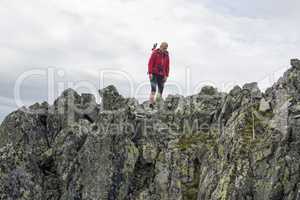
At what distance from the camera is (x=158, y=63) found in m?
35.8

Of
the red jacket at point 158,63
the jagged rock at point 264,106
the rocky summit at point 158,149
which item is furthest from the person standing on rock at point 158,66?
the jagged rock at point 264,106

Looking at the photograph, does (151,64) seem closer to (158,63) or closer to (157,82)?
(158,63)

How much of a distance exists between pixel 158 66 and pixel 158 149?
8864 millimetres

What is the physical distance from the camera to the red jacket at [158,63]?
35.8 metres

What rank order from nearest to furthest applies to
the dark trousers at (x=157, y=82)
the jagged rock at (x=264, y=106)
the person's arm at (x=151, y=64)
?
1. the jagged rock at (x=264, y=106)
2. the person's arm at (x=151, y=64)
3. the dark trousers at (x=157, y=82)

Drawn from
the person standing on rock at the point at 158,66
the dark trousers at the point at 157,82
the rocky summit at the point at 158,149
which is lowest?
the rocky summit at the point at 158,149

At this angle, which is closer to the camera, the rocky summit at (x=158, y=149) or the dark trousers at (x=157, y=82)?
the rocky summit at (x=158, y=149)

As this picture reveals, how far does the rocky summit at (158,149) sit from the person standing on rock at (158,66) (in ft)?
8.23

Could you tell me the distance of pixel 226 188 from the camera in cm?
2420

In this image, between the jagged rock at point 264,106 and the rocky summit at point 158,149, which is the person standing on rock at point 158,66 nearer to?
the rocky summit at point 158,149

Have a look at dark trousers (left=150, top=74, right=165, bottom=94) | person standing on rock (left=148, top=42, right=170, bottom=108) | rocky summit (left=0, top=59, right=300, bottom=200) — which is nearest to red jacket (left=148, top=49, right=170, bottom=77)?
person standing on rock (left=148, top=42, right=170, bottom=108)

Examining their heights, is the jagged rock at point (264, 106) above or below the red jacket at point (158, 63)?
below

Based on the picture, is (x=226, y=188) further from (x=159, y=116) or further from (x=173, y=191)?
(x=159, y=116)

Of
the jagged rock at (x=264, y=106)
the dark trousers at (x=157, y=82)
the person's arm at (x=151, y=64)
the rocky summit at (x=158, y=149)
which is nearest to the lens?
the rocky summit at (x=158, y=149)
